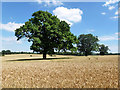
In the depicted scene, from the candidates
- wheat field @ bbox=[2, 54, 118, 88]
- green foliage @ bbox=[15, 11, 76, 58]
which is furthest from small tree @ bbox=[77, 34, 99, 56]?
wheat field @ bbox=[2, 54, 118, 88]

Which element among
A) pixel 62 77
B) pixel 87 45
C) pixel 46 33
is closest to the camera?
pixel 62 77

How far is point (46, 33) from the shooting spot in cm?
3609

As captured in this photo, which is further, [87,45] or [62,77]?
[87,45]

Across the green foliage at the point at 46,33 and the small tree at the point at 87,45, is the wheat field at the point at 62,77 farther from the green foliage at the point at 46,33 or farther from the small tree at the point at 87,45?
the small tree at the point at 87,45

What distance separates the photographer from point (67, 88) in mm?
6590

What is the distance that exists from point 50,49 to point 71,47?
668 centimetres

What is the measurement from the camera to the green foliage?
113 ft

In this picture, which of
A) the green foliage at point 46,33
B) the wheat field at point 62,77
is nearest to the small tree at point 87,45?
the green foliage at point 46,33

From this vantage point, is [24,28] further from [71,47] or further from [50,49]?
[71,47]

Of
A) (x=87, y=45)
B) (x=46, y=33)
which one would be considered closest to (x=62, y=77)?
(x=46, y=33)

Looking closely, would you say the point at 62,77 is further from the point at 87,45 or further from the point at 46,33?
the point at 87,45

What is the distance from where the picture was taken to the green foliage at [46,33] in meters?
34.4

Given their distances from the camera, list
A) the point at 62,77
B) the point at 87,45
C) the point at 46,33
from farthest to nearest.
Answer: the point at 87,45 < the point at 46,33 < the point at 62,77

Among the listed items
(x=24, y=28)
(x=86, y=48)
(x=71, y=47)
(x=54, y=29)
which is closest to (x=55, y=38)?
(x=54, y=29)
